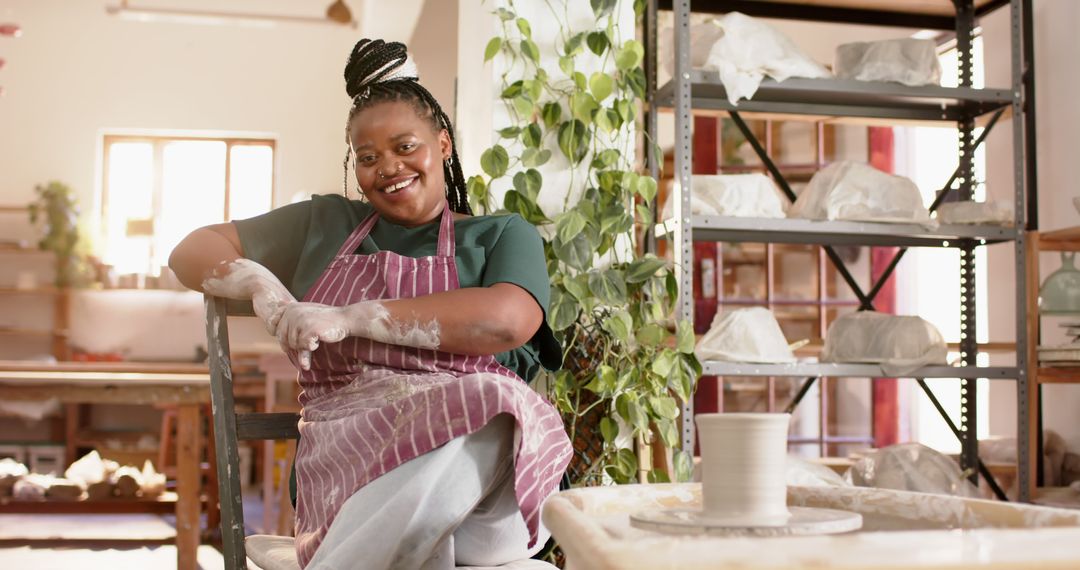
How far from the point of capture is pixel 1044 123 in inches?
163

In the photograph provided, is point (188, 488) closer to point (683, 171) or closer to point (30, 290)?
point (683, 171)

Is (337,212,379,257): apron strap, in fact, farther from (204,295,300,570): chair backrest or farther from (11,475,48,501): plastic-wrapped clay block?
(11,475,48,501): plastic-wrapped clay block

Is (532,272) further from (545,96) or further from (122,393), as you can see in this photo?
(122,393)

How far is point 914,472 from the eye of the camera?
3039mm

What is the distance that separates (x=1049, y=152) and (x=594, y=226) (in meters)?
2.56

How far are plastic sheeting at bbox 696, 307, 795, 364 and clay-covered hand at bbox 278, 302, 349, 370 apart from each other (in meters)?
1.55

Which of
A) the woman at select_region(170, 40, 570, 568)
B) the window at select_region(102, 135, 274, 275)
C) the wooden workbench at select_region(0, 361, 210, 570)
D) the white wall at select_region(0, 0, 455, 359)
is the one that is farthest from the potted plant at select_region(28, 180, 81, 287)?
the woman at select_region(170, 40, 570, 568)

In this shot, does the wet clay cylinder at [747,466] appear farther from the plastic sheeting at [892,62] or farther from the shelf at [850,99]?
the plastic sheeting at [892,62]

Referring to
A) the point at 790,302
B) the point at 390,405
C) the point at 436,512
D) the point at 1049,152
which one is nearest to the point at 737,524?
the point at 436,512

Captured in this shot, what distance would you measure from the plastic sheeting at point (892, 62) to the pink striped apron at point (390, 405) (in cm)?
178

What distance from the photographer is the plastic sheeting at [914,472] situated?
302cm

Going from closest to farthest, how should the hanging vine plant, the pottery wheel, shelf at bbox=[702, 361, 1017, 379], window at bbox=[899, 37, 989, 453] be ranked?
the pottery wheel < the hanging vine plant < shelf at bbox=[702, 361, 1017, 379] < window at bbox=[899, 37, 989, 453]

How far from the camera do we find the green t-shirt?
1691 mm

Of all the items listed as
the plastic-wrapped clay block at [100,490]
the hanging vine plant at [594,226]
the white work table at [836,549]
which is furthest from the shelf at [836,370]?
the plastic-wrapped clay block at [100,490]
